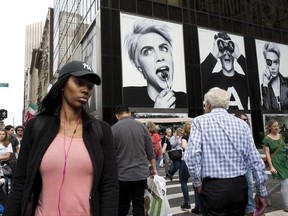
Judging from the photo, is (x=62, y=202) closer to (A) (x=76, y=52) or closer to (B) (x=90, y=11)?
(B) (x=90, y=11)

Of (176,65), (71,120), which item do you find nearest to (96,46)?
(176,65)

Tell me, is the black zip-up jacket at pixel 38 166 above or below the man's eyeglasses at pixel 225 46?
below

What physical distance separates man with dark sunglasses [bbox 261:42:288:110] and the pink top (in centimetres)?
2954

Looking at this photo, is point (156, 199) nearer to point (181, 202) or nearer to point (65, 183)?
point (181, 202)

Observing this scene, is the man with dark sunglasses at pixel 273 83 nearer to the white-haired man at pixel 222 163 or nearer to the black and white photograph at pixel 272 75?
the black and white photograph at pixel 272 75

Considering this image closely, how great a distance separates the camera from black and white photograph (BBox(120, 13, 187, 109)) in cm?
2248

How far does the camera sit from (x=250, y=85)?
28625mm

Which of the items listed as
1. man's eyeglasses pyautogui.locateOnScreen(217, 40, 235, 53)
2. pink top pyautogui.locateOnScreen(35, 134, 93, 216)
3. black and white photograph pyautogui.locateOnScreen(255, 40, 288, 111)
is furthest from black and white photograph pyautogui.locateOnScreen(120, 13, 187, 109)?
pink top pyautogui.locateOnScreen(35, 134, 93, 216)

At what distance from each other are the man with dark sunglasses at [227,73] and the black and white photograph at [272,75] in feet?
7.78

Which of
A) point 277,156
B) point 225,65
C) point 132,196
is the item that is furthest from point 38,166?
point 225,65

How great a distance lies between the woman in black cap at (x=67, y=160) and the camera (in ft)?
5.81

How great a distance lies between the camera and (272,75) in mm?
30328

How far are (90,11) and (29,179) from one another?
80.8 feet

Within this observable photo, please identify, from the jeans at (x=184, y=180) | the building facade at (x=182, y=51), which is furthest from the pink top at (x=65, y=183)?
the building facade at (x=182, y=51)
